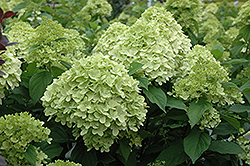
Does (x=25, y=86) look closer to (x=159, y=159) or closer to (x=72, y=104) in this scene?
(x=72, y=104)

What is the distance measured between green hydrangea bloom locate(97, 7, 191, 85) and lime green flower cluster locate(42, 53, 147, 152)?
28cm

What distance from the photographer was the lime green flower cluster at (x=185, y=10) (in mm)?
2694

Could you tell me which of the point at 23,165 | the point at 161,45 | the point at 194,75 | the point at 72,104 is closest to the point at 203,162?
the point at 194,75

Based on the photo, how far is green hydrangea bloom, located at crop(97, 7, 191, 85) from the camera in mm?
1857

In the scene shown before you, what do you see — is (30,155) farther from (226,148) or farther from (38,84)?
(226,148)

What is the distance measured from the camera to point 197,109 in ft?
5.66

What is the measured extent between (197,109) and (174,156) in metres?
0.46

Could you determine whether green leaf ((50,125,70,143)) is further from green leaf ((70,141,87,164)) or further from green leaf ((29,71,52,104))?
green leaf ((29,71,52,104))

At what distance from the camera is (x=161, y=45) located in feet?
6.22

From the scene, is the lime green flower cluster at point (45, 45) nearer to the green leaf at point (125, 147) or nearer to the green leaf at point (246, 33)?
the green leaf at point (125, 147)

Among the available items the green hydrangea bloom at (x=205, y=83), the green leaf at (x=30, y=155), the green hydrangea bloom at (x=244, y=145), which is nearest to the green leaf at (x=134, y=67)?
the green hydrangea bloom at (x=205, y=83)

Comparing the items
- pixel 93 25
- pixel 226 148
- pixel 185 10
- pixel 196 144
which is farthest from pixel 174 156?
pixel 93 25

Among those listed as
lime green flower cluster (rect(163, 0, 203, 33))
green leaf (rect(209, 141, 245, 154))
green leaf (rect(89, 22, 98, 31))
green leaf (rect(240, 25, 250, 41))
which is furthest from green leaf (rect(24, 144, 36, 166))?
green leaf (rect(240, 25, 250, 41))

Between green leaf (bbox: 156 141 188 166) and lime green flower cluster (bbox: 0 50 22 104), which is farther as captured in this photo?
green leaf (bbox: 156 141 188 166)
